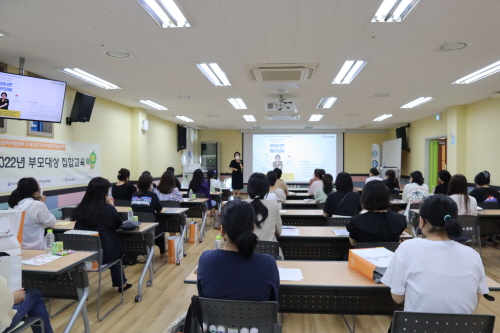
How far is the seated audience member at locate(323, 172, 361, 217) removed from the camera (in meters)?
3.90

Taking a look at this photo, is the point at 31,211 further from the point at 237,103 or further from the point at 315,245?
the point at 237,103

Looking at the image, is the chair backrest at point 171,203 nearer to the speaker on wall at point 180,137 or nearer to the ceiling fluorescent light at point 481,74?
the ceiling fluorescent light at point 481,74

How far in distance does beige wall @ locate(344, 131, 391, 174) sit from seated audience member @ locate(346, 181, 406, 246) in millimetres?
11404

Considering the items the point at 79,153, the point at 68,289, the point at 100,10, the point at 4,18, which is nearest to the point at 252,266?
the point at 68,289

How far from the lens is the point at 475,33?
3.53m

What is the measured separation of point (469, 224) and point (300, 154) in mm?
8861

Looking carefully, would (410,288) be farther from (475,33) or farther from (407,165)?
(407,165)

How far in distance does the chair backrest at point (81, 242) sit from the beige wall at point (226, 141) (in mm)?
A: 10957

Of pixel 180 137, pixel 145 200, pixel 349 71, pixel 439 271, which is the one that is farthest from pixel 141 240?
pixel 180 137

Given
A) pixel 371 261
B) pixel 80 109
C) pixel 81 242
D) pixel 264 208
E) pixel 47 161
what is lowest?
pixel 81 242

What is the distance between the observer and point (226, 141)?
1402 cm

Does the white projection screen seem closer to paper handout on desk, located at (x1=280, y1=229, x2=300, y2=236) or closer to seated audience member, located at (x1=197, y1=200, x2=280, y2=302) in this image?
paper handout on desk, located at (x1=280, y1=229, x2=300, y2=236)

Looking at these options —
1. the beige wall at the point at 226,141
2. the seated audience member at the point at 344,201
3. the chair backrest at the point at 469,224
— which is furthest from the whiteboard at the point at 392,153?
the seated audience member at the point at 344,201

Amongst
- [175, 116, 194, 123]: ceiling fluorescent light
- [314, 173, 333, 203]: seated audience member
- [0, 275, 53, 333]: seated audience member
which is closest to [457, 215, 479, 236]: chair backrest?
[314, 173, 333, 203]: seated audience member
